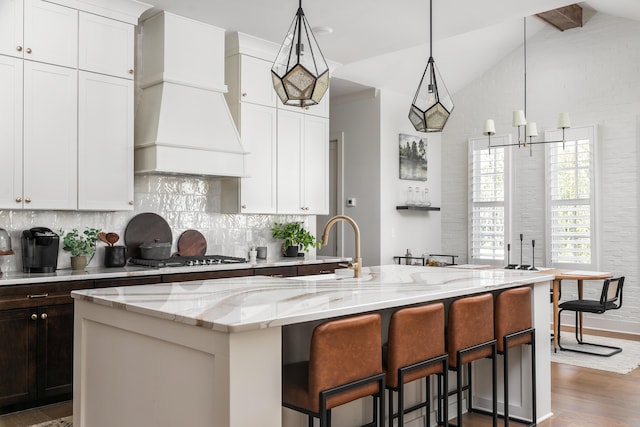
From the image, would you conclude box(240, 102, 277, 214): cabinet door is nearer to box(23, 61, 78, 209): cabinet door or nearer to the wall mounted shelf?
box(23, 61, 78, 209): cabinet door

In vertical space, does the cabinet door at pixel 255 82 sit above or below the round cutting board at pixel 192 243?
above

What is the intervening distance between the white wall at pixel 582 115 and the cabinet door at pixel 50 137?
573 cm

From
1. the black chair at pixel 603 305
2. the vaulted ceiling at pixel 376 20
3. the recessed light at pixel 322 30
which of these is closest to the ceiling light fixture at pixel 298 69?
the vaulted ceiling at pixel 376 20

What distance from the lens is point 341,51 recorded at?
6.00 meters

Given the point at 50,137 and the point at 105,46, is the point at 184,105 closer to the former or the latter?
the point at 105,46

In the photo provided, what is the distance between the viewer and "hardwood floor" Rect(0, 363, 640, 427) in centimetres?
363

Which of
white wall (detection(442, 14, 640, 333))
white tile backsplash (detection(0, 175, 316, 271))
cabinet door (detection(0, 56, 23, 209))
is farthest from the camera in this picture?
white wall (detection(442, 14, 640, 333))

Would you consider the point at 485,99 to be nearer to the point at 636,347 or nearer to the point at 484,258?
the point at 484,258

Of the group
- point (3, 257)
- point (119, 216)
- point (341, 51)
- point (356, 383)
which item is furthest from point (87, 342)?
point (341, 51)

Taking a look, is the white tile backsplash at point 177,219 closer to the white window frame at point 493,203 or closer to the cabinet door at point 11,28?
the cabinet door at point 11,28

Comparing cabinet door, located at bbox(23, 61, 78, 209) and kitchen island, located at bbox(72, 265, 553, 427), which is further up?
cabinet door, located at bbox(23, 61, 78, 209)

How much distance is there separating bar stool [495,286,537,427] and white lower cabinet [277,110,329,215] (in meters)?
3.01

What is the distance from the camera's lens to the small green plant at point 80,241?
4324 millimetres

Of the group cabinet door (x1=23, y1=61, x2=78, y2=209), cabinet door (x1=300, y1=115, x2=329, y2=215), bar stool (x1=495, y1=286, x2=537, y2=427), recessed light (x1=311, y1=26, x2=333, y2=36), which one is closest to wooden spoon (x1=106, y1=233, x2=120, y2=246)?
cabinet door (x1=23, y1=61, x2=78, y2=209)
